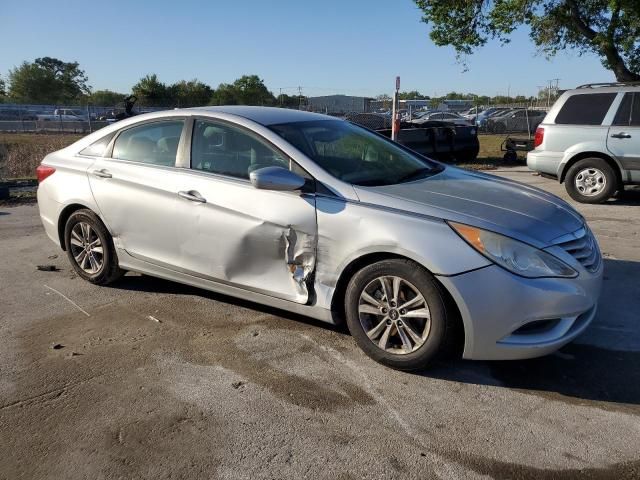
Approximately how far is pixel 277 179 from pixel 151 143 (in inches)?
61.3

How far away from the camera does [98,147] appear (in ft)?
16.2

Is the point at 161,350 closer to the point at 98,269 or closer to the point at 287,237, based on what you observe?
the point at 287,237

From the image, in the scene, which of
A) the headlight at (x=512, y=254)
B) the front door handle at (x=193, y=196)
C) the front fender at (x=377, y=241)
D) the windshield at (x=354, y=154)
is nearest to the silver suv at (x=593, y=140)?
the windshield at (x=354, y=154)

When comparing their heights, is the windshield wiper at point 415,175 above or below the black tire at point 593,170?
above

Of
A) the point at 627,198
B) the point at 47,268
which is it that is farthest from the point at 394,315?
the point at 627,198

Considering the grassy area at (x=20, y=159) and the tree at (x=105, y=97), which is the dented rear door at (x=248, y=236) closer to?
the grassy area at (x=20, y=159)

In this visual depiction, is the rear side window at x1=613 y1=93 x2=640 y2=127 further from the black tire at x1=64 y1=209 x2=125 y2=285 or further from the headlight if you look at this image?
the black tire at x1=64 y1=209 x2=125 y2=285

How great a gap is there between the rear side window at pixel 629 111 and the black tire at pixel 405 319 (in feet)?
22.4

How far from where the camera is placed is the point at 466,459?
263cm

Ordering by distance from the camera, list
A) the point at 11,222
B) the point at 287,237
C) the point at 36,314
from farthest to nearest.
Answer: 1. the point at 11,222
2. the point at 36,314
3. the point at 287,237

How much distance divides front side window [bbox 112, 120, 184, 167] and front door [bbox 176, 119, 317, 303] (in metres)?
0.21

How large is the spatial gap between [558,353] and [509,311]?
913mm

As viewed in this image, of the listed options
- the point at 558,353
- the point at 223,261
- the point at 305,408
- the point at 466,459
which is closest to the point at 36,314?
the point at 223,261

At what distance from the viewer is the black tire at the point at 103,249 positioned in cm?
484
